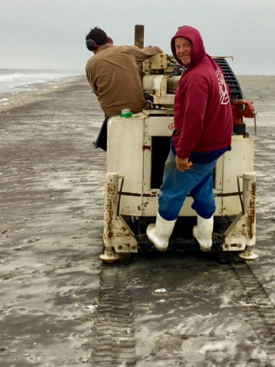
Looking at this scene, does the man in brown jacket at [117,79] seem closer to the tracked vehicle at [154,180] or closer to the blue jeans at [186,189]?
the tracked vehicle at [154,180]

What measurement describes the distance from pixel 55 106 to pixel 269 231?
19121 millimetres

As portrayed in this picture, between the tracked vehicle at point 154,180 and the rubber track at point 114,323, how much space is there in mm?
376

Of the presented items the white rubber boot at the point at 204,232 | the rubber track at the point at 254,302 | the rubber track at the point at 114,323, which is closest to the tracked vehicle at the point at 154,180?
the white rubber boot at the point at 204,232

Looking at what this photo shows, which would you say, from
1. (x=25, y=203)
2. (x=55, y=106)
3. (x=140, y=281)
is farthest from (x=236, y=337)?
(x=55, y=106)

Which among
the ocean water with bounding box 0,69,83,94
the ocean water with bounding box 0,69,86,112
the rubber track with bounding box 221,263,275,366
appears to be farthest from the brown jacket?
the ocean water with bounding box 0,69,83,94

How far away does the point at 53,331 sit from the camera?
3857 millimetres

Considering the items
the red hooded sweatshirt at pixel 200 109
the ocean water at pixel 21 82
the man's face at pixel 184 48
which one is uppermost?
the man's face at pixel 184 48

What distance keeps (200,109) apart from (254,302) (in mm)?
1532

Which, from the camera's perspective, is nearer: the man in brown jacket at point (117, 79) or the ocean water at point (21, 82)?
the man in brown jacket at point (117, 79)

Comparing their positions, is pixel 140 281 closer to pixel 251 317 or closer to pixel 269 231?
pixel 251 317

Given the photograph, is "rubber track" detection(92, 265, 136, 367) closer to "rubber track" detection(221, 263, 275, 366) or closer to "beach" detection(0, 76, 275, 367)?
"beach" detection(0, 76, 275, 367)

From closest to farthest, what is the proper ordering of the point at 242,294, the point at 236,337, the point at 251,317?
the point at 236,337, the point at 251,317, the point at 242,294

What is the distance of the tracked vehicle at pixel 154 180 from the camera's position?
4828 millimetres

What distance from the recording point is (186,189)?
449cm
